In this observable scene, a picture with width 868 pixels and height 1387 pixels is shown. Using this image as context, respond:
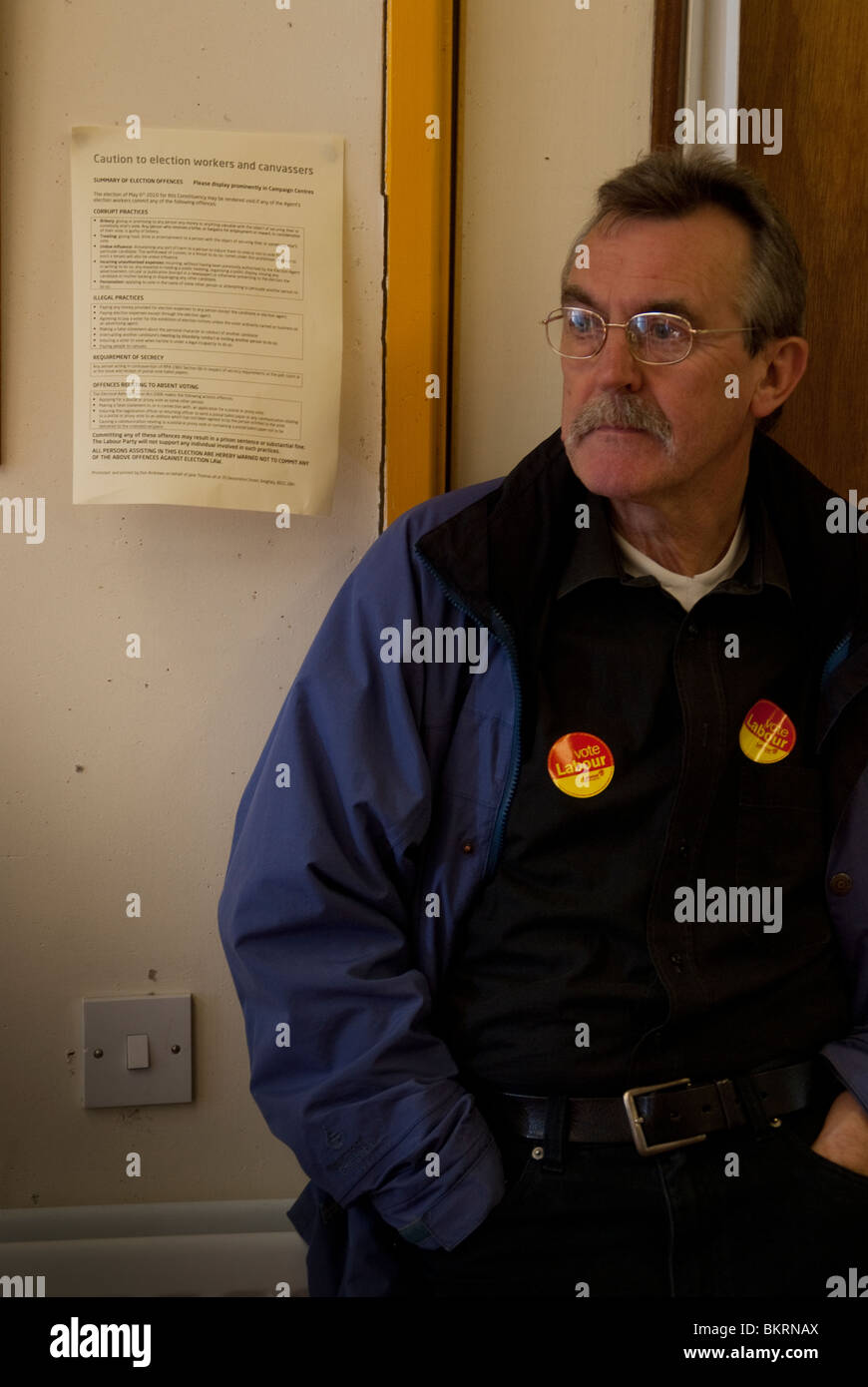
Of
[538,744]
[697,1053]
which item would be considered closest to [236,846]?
[538,744]

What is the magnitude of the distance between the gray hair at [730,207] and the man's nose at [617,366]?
0.12m

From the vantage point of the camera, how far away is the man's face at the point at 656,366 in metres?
1.29

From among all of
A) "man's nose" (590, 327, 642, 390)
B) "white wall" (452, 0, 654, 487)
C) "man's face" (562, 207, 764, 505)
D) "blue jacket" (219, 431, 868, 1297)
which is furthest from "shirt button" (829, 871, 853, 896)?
"white wall" (452, 0, 654, 487)

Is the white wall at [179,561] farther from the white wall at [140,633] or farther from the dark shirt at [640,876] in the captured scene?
the dark shirt at [640,876]

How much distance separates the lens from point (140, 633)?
1.46 meters

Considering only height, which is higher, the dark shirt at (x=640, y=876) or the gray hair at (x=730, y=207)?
the gray hair at (x=730, y=207)

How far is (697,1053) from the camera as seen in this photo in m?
1.26

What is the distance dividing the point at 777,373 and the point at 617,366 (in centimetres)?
23

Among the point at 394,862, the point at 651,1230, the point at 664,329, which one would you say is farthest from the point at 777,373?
the point at 651,1230

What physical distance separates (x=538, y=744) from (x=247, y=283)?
62 centimetres

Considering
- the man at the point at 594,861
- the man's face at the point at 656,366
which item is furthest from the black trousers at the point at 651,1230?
the man's face at the point at 656,366

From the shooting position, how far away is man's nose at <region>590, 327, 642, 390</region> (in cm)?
129

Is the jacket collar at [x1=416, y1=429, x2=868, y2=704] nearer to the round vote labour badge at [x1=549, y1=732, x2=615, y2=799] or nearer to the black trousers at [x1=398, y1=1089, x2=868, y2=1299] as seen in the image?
the round vote labour badge at [x1=549, y1=732, x2=615, y2=799]
